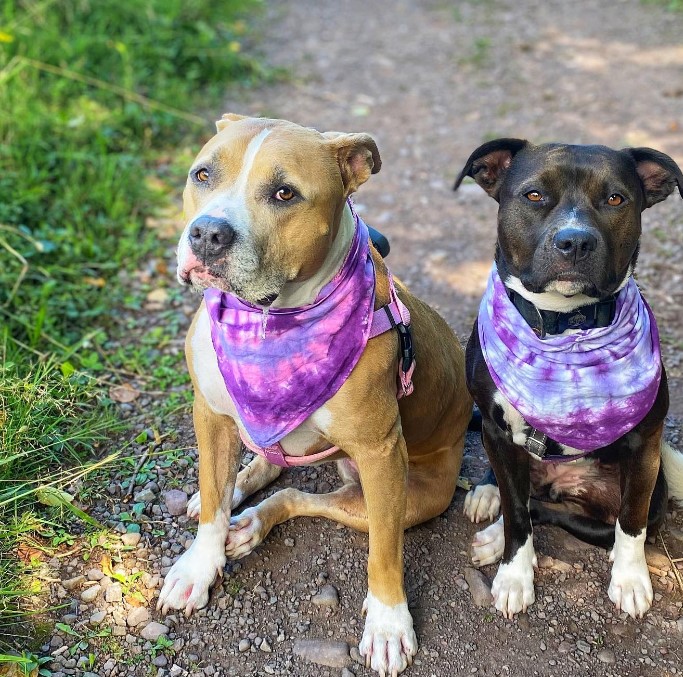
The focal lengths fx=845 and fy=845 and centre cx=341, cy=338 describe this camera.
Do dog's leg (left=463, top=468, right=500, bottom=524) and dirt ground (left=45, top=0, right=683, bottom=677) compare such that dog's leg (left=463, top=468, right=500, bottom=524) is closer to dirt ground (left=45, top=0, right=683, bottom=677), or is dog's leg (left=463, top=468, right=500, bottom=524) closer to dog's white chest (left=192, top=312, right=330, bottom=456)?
dirt ground (left=45, top=0, right=683, bottom=677)

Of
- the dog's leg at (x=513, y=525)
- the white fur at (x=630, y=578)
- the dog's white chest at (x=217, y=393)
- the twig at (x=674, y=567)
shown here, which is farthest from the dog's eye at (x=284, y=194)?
the twig at (x=674, y=567)

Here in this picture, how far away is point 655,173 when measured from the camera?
131 inches

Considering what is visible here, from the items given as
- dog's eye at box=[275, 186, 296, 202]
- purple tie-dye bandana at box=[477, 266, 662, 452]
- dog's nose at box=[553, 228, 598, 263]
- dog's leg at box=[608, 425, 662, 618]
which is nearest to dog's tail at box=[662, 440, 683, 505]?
dog's leg at box=[608, 425, 662, 618]

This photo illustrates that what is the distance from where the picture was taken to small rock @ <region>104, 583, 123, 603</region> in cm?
349

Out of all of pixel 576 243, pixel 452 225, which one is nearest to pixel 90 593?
pixel 576 243

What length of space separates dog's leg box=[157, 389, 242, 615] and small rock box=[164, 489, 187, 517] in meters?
0.38

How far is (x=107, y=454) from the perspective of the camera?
13.9ft

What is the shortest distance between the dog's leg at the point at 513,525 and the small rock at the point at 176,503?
146 cm

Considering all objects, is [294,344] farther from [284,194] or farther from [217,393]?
[284,194]

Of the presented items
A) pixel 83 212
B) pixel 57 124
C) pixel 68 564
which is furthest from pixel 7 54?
pixel 68 564

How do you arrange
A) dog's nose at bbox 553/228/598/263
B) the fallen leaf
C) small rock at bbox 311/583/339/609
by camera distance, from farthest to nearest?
the fallen leaf < small rock at bbox 311/583/339/609 < dog's nose at bbox 553/228/598/263

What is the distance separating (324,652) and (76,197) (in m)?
4.02

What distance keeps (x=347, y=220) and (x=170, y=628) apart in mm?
1785

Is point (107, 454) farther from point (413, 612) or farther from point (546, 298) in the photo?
point (546, 298)
